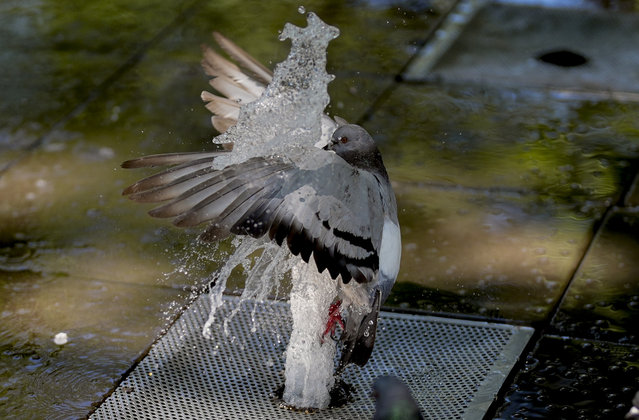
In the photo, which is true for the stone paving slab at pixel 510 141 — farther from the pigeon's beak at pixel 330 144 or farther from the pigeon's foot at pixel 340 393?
the pigeon's foot at pixel 340 393

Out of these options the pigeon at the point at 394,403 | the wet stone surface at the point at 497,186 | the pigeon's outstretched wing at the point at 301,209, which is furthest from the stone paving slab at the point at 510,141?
the pigeon at the point at 394,403

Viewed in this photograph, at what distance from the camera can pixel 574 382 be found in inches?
156

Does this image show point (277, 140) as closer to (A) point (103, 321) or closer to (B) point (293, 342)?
(B) point (293, 342)

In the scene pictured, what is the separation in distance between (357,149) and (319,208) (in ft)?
1.59

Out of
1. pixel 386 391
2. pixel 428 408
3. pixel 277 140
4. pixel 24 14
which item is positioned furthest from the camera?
pixel 24 14

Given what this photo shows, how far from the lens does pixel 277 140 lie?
11.7ft

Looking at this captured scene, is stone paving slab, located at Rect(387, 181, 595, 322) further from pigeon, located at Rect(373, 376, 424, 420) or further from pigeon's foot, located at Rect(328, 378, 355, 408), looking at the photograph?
pigeon, located at Rect(373, 376, 424, 420)

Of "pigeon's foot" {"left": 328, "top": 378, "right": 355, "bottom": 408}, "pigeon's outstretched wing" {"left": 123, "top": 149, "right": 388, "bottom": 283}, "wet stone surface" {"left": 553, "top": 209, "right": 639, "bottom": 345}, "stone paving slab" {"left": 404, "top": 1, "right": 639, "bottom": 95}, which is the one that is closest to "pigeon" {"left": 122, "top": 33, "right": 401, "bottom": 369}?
"pigeon's outstretched wing" {"left": 123, "top": 149, "right": 388, "bottom": 283}

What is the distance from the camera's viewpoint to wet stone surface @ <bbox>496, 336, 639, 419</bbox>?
377cm

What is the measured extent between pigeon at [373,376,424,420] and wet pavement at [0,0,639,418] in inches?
25.3

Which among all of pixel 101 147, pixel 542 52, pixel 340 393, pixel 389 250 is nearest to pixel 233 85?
pixel 389 250

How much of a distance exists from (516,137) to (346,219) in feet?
9.84

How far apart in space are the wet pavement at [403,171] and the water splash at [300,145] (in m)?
0.72

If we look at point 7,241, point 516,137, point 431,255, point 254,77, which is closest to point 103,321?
point 7,241
